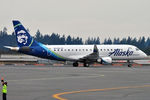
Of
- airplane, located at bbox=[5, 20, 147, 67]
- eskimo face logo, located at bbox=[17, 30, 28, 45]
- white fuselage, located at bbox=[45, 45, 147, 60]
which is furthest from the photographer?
white fuselage, located at bbox=[45, 45, 147, 60]

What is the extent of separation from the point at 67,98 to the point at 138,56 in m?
47.8

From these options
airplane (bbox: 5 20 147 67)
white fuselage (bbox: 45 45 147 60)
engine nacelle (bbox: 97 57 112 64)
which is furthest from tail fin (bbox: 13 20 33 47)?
engine nacelle (bbox: 97 57 112 64)

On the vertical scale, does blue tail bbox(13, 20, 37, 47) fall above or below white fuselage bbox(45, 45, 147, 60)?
above

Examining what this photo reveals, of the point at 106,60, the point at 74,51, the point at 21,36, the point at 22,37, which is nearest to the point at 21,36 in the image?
the point at 21,36

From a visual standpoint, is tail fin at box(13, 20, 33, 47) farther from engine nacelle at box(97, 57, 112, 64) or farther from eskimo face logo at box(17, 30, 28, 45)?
engine nacelle at box(97, 57, 112, 64)

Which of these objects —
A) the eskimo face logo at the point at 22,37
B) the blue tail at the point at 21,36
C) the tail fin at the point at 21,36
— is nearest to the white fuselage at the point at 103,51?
the blue tail at the point at 21,36

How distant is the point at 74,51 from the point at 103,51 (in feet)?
15.9

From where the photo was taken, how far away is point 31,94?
21625 mm

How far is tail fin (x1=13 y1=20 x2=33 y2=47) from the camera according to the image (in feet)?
209

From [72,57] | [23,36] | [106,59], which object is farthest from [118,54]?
[23,36]

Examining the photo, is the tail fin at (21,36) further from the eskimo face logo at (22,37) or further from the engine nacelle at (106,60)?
the engine nacelle at (106,60)

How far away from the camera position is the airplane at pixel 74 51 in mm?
63469

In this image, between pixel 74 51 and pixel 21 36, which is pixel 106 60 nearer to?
pixel 74 51

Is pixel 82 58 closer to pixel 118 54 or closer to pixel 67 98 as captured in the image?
pixel 118 54
